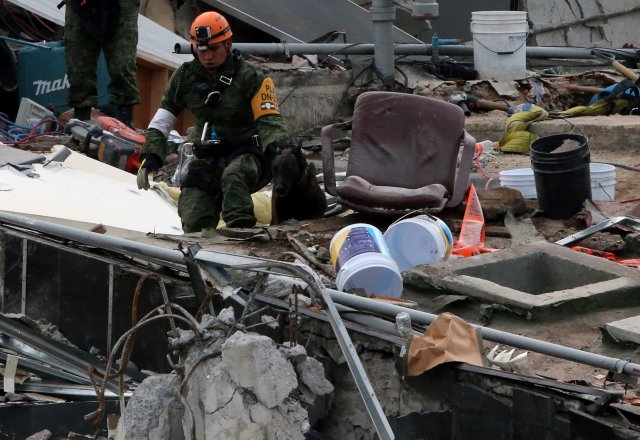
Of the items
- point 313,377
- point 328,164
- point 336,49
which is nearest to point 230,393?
point 313,377

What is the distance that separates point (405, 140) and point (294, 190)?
85cm

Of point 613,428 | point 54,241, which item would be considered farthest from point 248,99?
point 613,428

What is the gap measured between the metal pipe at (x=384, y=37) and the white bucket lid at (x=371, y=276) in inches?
231

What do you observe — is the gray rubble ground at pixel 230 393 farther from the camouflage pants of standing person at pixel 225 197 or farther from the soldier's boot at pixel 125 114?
the soldier's boot at pixel 125 114

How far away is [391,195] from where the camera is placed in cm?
777

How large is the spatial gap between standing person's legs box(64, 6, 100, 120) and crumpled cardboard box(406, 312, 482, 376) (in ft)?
27.3

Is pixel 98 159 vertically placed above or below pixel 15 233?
below

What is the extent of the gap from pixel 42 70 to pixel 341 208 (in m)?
6.02

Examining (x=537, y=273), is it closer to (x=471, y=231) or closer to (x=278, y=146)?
(x=471, y=231)

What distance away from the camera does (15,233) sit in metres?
6.84

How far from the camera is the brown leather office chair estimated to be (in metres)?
7.95

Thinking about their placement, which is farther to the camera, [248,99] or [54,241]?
[248,99]

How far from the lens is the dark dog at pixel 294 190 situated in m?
7.74

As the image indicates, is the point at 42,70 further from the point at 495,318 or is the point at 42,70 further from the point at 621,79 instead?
the point at 495,318
